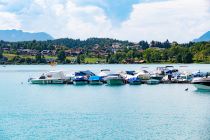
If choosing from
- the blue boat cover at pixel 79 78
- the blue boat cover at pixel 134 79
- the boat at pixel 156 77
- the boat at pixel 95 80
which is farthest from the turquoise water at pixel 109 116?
the boat at pixel 156 77

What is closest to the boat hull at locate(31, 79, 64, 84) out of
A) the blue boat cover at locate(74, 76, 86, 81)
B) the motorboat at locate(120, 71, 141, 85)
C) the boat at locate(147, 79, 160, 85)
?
the blue boat cover at locate(74, 76, 86, 81)

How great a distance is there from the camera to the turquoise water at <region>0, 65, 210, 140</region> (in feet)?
140

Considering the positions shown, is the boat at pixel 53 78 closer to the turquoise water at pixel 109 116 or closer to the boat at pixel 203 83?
the turquoise water at pixel 109 116

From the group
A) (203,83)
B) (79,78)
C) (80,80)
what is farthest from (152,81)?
(203,83)

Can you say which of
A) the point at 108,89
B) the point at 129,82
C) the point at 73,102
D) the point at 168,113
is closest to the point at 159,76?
the point at 129,82

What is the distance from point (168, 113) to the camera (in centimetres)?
5506

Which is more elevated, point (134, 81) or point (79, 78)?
point (79, 78)

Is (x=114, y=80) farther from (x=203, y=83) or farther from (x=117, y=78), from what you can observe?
(x=203, y=83)

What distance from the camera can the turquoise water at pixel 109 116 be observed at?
42.5m

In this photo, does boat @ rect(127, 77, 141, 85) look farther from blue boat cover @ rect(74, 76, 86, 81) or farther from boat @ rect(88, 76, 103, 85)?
blue boat cover @ rect(74, 76, 86, 81)

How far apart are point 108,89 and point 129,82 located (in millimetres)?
11106

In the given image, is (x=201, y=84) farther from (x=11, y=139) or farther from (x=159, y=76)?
(x=11, y=139)

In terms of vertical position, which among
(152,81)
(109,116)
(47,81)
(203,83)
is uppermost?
(203,83)

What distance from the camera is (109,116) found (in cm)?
5381
